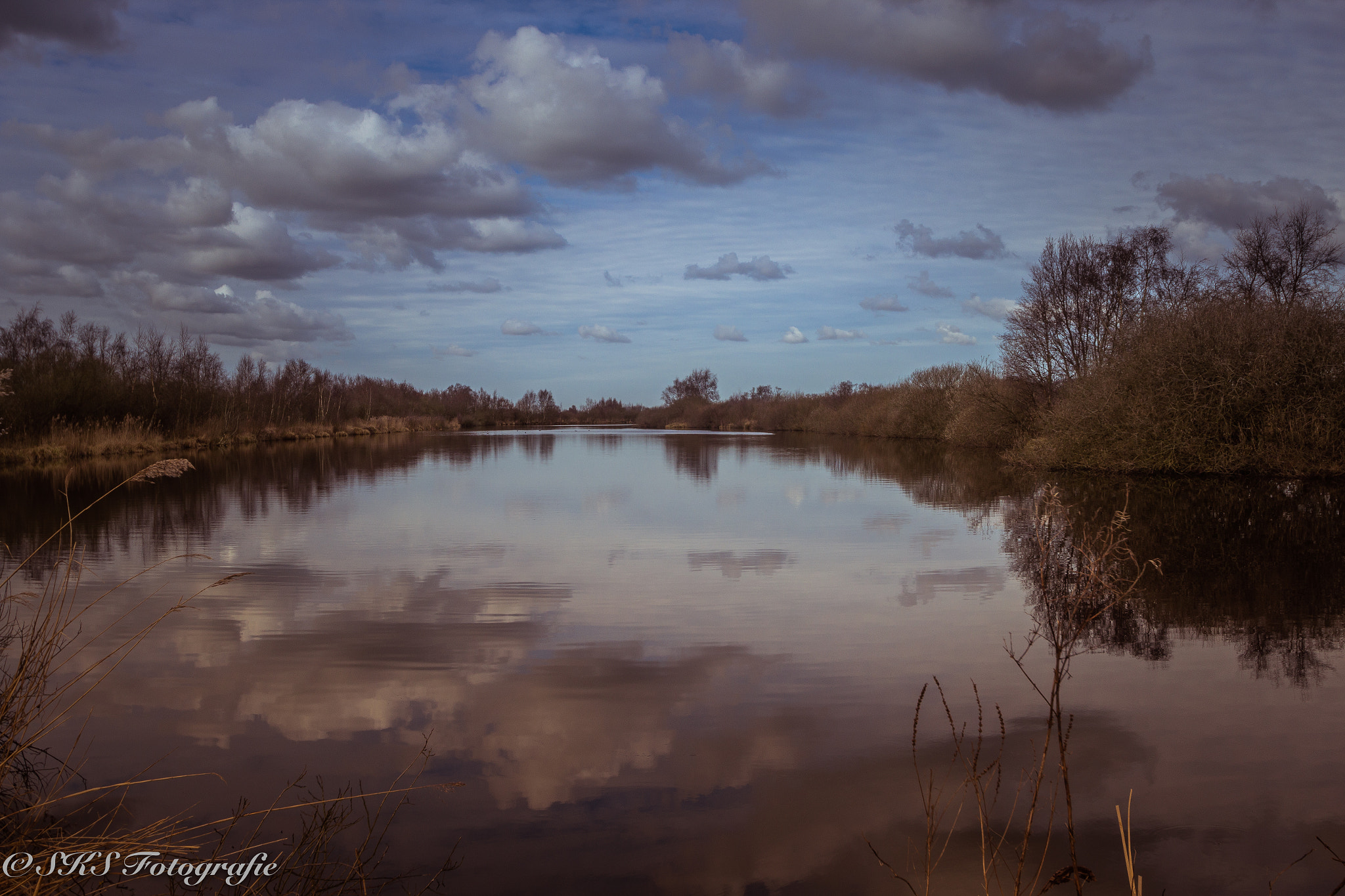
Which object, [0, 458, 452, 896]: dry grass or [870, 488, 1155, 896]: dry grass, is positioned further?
[0, 458, 452, 896]: dry grass

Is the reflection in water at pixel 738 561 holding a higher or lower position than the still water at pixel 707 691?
higher

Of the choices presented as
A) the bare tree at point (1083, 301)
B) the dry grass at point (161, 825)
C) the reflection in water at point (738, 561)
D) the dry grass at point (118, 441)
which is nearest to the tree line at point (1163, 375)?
the bare tree at point (1083, 301)

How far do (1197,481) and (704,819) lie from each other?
18.4 meters

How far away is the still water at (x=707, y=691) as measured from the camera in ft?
10.3

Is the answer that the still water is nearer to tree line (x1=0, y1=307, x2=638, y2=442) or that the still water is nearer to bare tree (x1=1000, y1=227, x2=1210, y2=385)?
tree line (x1=0, y1=307, x2=638, y2=442)

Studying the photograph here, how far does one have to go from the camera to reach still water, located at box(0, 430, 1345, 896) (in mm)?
3154

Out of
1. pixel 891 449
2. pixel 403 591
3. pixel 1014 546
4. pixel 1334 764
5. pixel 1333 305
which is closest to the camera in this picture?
pixel 1334 764

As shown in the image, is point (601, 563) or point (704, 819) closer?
point (704, 819)

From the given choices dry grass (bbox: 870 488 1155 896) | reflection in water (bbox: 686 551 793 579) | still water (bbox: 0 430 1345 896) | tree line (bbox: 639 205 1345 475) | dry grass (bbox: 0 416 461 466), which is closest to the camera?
dry grass (bbox: 870 488 1155 896)

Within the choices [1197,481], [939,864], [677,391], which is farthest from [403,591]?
[677,391]

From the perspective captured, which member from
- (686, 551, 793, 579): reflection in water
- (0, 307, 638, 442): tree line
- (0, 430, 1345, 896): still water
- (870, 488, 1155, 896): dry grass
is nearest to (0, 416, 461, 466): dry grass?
(0, 307, 638, 442): tree line

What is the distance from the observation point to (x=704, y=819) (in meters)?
3.28

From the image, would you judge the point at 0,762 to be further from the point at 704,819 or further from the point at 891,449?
the point at 891,449

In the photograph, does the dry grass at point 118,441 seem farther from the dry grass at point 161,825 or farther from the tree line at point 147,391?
the dry grass at point 161,825
